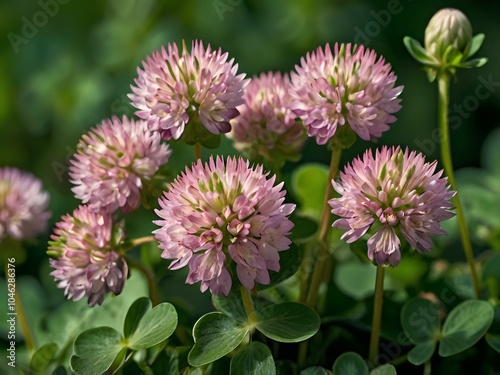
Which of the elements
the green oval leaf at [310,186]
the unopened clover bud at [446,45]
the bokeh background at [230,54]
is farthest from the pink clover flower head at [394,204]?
the bokeh background at [230,54]

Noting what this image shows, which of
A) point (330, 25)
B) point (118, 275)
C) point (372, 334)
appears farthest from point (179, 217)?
point (330, 25)

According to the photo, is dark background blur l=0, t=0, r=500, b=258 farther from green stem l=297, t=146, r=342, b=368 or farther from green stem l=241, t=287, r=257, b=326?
green stem l=241, t=287, r=257, b=326

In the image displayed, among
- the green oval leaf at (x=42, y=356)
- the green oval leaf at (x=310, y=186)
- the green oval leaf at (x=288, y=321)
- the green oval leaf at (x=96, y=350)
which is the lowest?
the green oval leaf at (x=42, y=356)

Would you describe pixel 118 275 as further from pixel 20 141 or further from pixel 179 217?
pixel 20 141

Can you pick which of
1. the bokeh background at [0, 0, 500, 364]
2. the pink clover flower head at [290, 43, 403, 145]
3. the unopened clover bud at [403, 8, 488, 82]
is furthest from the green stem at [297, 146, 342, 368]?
the bokeh background at [0, 0, 500, 364]

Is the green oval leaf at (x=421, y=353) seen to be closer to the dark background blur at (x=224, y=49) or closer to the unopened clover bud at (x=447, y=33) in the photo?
the unopened clover bud at (x=447, y=33)

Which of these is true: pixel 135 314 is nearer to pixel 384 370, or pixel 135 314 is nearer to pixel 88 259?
Result: pixel 88 259
